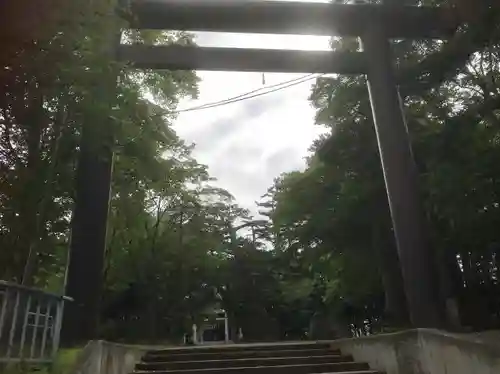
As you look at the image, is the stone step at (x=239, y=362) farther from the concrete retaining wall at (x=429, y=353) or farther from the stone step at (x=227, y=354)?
the concrete retaining wall at (x=429, y=353)

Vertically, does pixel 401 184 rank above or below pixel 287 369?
above

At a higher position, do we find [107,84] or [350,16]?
[350,16]

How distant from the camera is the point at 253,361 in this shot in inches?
197

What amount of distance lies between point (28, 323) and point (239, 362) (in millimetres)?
2778

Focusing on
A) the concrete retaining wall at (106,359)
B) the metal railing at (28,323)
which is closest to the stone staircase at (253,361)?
the concrete retaining wall at (106,359)

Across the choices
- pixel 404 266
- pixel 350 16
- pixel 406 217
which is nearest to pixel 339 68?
pixel 350 16

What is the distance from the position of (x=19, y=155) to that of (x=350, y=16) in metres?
5.54

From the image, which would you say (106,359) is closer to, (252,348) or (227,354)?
(227,354)

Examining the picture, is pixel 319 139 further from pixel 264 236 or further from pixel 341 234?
pixel 264 236

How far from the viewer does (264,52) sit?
719 centimetres

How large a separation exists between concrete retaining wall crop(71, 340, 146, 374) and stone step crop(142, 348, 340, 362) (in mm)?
271

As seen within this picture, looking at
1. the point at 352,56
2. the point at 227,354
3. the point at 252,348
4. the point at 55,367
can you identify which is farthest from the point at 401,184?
the point at 55,367

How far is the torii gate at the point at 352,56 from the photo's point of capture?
6047mm

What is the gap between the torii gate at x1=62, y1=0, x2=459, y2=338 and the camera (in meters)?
6.05
